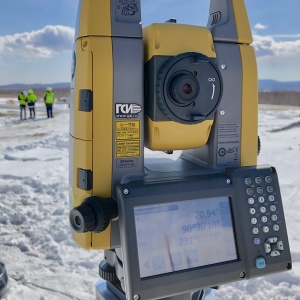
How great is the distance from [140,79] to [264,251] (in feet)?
2.16

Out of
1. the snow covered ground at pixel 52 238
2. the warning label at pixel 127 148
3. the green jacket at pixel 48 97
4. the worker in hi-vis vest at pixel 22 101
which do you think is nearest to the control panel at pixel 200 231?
the warning label at pixel 127 148

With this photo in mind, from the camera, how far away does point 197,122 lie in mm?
1203

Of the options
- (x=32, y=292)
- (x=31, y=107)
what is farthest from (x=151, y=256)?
(x=31, y=107)

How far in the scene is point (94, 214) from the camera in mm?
1069

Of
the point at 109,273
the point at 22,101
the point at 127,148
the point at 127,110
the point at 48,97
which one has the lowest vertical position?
the point at 109,273

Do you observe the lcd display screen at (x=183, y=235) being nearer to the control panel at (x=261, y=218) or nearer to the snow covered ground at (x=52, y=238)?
the control panel at (x=261, y=218)

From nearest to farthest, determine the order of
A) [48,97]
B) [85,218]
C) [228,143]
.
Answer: [85,218] → [228,143] → [48,97]

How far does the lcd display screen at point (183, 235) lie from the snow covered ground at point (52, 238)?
1.07 meters

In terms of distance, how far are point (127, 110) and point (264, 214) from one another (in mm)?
540

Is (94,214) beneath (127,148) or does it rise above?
beneath

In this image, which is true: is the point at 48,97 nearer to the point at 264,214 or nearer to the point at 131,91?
the point at 131,91

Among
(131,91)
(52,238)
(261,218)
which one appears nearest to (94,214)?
(131,91)

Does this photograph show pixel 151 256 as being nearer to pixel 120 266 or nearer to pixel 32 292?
pixel 120 266

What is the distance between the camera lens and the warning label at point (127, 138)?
1.17 m
